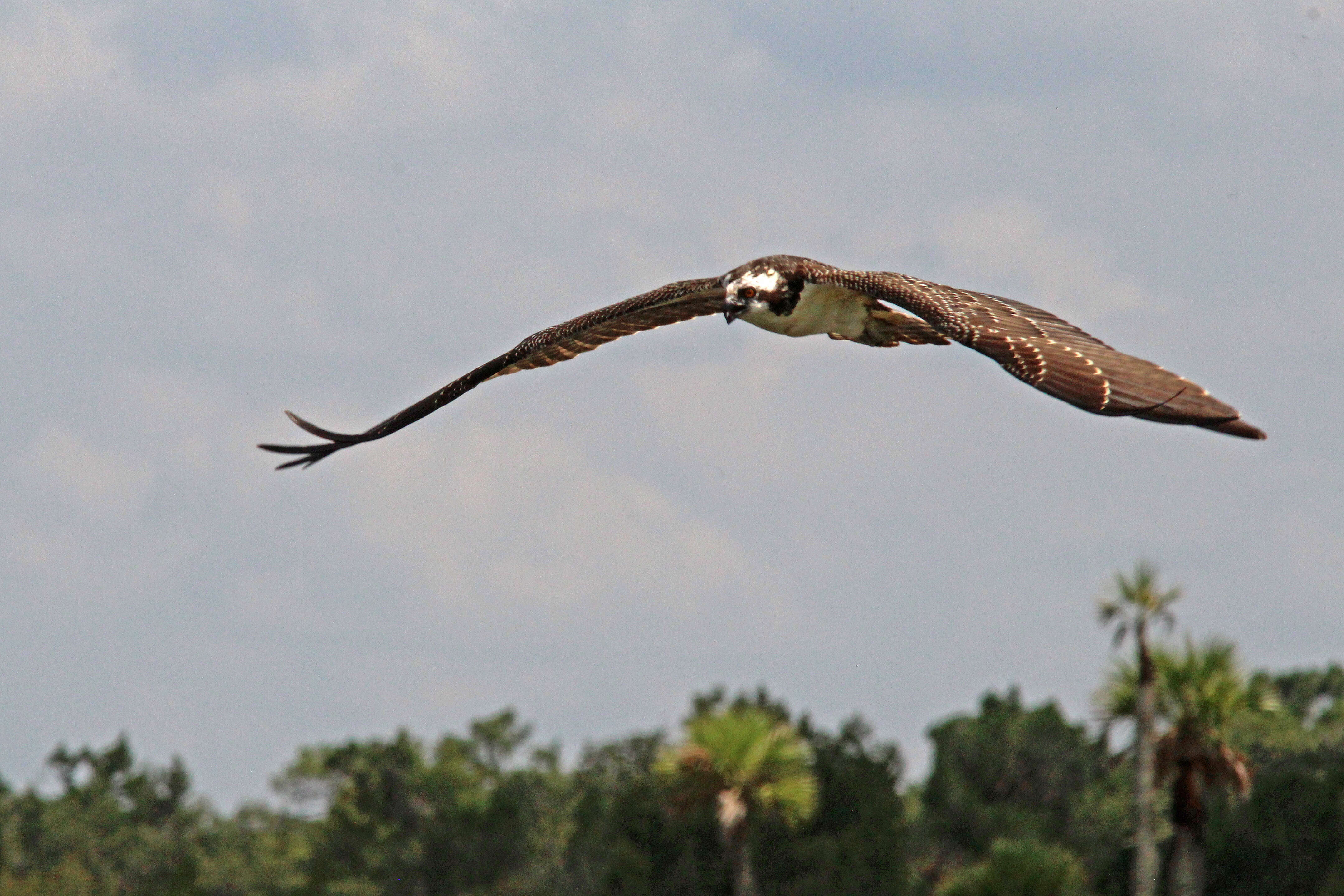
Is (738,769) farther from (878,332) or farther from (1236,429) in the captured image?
(1236,429)

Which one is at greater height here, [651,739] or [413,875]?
[651,739]

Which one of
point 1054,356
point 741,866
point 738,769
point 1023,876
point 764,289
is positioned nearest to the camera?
point 1054,356

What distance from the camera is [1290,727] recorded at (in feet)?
234

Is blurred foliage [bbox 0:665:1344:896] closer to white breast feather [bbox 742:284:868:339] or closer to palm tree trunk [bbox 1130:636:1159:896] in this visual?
palm tree trunk [bbox 1130:636:1159:896]

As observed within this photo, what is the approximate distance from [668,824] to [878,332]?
3521 cm

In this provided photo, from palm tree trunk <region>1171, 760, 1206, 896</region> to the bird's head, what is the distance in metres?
28.9

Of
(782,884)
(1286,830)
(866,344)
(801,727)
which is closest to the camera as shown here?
(866,344)

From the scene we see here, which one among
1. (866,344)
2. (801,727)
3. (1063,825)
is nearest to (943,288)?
(866,344)

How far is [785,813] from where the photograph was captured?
162 ft

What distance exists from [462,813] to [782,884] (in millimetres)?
22949

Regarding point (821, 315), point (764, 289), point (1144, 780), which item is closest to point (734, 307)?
point (764, 289)

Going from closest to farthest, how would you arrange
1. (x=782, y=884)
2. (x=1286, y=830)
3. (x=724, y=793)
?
(x=1286, y=830) → (x=724, y=793) → (x=782, y=884)

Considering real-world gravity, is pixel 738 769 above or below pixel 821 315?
above

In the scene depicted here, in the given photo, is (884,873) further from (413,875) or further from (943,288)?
(943,288)
